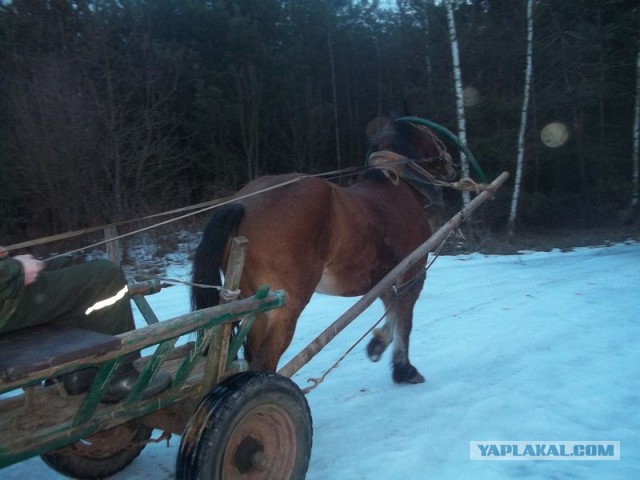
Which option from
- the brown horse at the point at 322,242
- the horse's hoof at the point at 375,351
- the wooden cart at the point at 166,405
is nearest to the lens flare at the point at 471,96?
the brown horse at the point at 322,242

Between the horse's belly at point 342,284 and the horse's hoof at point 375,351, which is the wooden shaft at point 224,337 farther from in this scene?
the horse's hoof at point 375,351

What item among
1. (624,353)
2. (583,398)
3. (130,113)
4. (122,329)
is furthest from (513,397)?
(130,113)

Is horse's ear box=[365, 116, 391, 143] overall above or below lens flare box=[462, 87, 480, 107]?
below

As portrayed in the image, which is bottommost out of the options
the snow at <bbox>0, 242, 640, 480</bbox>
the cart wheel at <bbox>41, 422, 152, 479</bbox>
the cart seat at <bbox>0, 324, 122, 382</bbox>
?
the snow at <bbox>0, 242, 640, 480</bbox>

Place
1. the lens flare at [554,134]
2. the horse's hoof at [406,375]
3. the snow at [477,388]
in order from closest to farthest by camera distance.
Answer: the snow at [477,388] → the horse's hoof at [406,375] → the lens flare at [554,134]

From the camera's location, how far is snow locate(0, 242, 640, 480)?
2908mm

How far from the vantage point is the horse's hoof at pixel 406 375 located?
4.11m

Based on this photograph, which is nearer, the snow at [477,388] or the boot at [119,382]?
the boot at [119,382]

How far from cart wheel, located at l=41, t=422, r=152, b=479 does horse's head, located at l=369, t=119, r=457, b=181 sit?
3131 millimetres

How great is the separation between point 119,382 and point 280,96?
13.4 metres

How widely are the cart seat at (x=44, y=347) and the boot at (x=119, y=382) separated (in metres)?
0.30

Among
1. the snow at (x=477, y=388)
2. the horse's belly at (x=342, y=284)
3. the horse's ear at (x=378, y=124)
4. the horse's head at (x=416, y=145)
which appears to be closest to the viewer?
the snow at (x=477, y=388)

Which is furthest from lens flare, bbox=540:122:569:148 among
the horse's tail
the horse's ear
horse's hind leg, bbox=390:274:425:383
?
the horse's tail

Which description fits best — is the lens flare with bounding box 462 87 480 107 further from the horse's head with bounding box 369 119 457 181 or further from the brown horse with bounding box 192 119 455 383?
the brown horse with bounding box 192 119 455 383
